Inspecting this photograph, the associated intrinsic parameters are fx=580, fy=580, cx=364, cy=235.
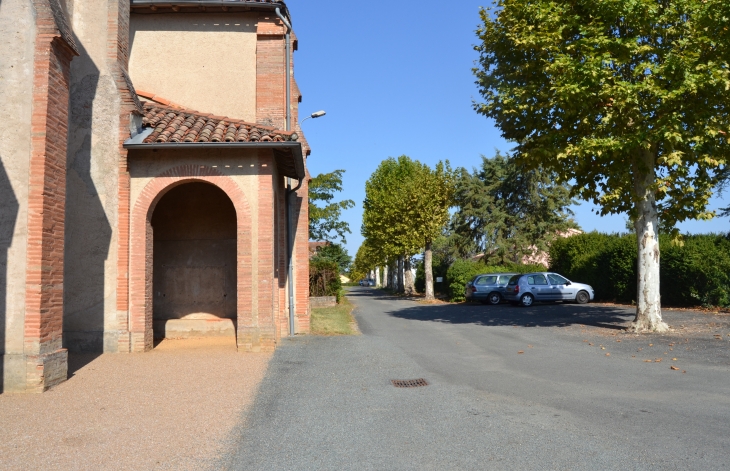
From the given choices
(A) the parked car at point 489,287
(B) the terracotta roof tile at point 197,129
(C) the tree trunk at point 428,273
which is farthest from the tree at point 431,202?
(B) the terracotta roof tile at point 197,129

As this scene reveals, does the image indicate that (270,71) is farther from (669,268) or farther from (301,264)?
(669,268)

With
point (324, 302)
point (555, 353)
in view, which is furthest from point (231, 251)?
point (324, 302)

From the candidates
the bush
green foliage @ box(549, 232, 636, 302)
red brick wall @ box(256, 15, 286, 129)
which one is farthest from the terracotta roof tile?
green foliage @ box(549, 232, 636, 302)

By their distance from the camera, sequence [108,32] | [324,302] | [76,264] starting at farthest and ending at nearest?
[324,302] → [108,32] → [76,264]

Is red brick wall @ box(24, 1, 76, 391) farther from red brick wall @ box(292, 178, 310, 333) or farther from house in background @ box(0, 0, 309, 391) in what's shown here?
red brick wall @ box(292, 178, 310, 333)

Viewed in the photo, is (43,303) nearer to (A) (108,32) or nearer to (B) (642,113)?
(A) (108,32)

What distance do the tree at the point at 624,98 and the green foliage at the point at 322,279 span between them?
1706 centimetres

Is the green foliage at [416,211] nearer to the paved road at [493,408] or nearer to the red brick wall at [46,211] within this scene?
the paved road at [493,408]

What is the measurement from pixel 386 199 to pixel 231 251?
1106 inches

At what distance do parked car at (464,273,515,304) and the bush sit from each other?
24.4ft

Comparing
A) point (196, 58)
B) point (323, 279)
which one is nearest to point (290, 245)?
point (196, 58)

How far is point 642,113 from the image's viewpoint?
44.0 ft

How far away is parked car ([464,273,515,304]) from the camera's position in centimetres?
3050

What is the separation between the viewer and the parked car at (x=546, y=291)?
27.4 m
